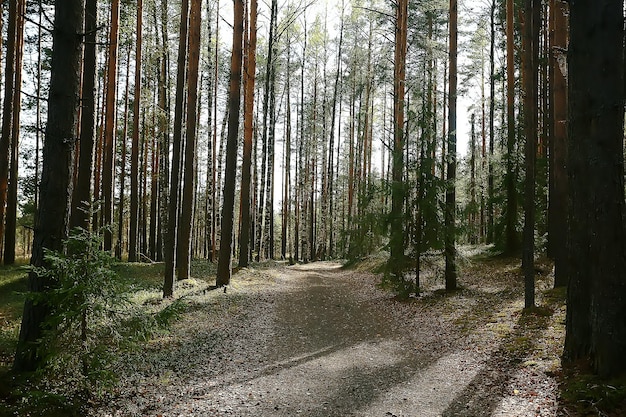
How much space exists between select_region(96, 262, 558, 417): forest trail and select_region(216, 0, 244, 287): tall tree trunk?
2.38 meters

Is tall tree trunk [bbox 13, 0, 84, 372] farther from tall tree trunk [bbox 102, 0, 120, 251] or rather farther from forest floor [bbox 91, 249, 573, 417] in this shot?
tall tree trunk [bbox 102, 0, 120, 251]

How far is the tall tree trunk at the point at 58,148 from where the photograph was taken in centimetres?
512

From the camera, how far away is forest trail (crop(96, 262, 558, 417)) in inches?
201

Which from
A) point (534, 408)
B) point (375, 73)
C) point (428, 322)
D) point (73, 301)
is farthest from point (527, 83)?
point (375, 73)

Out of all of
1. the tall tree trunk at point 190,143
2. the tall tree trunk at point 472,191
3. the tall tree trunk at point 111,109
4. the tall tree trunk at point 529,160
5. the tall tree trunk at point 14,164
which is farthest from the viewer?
the tall tree trunk at point 14,164

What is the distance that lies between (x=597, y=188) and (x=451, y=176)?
7087 mm

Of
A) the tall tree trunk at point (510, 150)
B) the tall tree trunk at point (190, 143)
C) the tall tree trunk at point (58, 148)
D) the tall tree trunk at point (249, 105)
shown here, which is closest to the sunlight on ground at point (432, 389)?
the tall tree trunk at point (58, 148)

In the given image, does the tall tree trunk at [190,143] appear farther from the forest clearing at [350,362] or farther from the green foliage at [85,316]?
the green foliage at [85,316]

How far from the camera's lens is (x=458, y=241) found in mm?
12086

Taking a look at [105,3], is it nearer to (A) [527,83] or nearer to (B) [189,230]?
(B) [189,230]

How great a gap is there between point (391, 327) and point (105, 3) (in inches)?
713

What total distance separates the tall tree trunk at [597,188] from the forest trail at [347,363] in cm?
86

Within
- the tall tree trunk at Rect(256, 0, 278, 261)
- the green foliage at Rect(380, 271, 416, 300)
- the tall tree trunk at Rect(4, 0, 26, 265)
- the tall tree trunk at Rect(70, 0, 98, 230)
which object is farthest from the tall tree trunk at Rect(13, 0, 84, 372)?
the tall tree trunk at Rect(256, 0, 278, 261)

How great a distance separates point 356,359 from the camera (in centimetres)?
710
